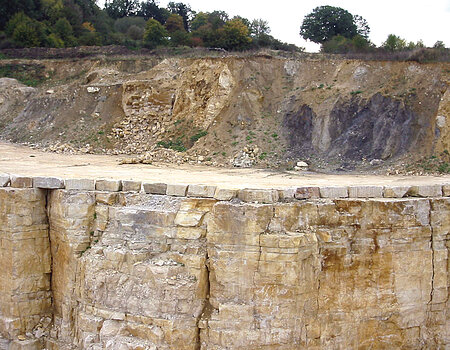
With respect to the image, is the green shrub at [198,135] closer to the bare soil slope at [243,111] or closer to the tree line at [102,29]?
the bare soil slope at [243,111]

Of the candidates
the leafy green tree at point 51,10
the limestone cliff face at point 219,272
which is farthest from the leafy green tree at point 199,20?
the limestone cliff face at point 219,272

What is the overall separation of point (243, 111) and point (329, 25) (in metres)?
17.2

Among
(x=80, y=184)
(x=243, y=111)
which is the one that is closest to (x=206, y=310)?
(x=80, y=184)

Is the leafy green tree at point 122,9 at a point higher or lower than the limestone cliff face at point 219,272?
higher

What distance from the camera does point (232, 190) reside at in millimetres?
8438

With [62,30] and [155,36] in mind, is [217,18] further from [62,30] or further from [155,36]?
[62,30]

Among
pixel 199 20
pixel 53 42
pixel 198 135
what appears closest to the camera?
pixel 198 135

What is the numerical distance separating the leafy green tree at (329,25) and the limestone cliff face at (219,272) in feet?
86.2

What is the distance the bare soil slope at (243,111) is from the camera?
54.7ft

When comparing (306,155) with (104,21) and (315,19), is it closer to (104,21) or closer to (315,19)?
(315,19)

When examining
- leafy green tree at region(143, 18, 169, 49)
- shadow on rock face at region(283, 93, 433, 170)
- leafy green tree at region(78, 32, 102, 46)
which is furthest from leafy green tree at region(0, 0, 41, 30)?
shadow on rock face at region(283, 93, 433, 170)

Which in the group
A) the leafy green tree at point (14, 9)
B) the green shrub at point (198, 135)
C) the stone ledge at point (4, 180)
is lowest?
the stone ledge at point (4, 180)

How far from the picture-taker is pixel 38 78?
2530 centimetres

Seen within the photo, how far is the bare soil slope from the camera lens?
16688mm
